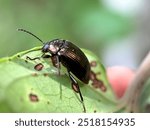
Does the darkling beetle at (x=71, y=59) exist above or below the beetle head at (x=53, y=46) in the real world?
below

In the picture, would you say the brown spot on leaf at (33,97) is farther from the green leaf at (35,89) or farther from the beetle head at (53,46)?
the beetle head at (53,46)

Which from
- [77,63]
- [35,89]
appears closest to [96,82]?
[77,63]

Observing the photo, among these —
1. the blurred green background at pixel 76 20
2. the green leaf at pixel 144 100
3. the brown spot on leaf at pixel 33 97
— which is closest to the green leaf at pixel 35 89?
the brown spot on leaf at pixel 33 97

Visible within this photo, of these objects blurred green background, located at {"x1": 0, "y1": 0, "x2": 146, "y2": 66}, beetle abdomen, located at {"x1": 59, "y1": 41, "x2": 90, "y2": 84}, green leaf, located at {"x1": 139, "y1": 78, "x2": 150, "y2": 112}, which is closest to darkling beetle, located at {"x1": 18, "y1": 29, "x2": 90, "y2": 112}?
beetle abdomen, located at {"x1": 59, "y1": 41, "x2": 90, "y2": 84}

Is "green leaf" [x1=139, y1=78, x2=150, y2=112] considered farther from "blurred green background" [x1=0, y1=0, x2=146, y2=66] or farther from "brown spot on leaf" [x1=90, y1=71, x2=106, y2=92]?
"blurred green background" [x1=0, y1=0, x2=146, y2=66]

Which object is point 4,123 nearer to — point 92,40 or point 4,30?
point 4,30

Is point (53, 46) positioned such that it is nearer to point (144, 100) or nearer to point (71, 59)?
point (71, 59)

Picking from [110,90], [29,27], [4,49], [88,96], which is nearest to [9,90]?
[88,96]
